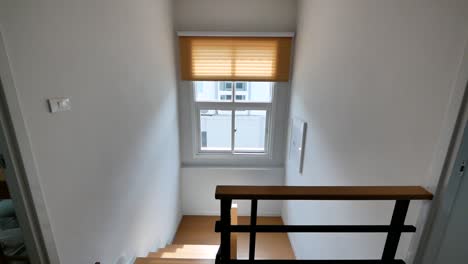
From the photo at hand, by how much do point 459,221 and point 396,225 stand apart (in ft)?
0.73

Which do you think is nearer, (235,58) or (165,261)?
(165,261)

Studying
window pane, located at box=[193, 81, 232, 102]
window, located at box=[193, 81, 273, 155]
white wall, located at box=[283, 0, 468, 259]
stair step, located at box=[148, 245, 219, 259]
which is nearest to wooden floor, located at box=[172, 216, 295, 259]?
stair step, located at box=[148, 245, 219, 259]

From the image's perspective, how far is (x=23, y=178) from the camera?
93cm

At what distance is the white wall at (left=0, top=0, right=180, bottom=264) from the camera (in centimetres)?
97

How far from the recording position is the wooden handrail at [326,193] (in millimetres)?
917

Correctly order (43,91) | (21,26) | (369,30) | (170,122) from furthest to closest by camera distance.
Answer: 1. (170,122)
2. (369,30)
3. (43,91)
4. (21,26)

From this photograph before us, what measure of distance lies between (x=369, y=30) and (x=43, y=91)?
6.42 ft

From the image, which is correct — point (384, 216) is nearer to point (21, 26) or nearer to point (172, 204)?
point (21, 26)

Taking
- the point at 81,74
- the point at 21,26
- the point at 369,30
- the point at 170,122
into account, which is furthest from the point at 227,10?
→ the point at 21,26

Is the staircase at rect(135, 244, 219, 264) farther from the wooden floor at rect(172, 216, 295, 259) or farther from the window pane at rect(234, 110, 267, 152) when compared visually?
the window pane at rect(234, 110, 267, 152)

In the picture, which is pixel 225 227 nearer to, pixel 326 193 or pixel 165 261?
pixel 326 193

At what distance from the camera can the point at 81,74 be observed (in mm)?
1270

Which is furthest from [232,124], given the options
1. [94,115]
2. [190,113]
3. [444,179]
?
[444,179]

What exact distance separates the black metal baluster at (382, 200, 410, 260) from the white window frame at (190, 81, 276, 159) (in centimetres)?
273
